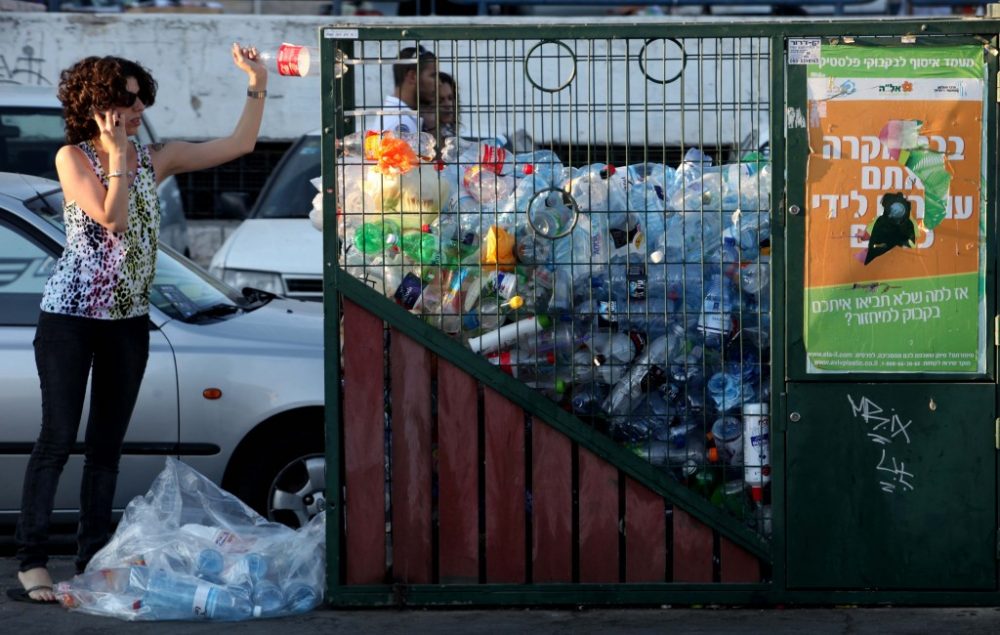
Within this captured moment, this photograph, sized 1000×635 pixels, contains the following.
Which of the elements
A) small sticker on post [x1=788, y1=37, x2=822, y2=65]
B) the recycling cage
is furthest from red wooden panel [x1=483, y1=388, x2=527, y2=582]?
small sticker on post [x1=788, y1=37, x2=822, y2=65]

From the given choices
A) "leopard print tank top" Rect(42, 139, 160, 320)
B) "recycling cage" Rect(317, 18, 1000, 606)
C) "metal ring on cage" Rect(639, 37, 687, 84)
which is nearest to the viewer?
"metal ring on cage" Rect(639, 37, 687, 84)

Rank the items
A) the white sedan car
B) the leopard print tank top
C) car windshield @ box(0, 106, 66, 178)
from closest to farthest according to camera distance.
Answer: the leopard print tank top
the white sedan car
car windshield @ box(0, 106, 66, 178)

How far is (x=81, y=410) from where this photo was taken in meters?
5.21

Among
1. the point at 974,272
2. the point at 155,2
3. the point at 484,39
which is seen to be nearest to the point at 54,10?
the point at 155,2

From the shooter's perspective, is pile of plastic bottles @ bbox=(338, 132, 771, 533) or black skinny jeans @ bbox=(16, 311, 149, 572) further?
black skinny jeans @ bbox=(16, 311, 149, 572)

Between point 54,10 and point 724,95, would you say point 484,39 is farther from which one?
point 54,10

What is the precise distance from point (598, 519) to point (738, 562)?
49cm

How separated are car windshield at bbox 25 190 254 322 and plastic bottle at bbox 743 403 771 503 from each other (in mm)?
2405

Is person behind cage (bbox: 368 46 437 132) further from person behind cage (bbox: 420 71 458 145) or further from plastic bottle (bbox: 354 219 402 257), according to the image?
plastic bottle (bbox: 354 219 402 257)

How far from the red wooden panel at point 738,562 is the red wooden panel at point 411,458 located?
0.97 m

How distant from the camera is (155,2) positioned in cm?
1457

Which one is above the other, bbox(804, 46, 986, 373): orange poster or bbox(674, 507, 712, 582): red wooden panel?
bbox(804, 46, 986, 373): orange poster

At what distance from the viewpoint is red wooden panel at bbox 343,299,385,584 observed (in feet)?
16.3

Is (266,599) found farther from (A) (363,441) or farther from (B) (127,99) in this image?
(B) (127,99)
